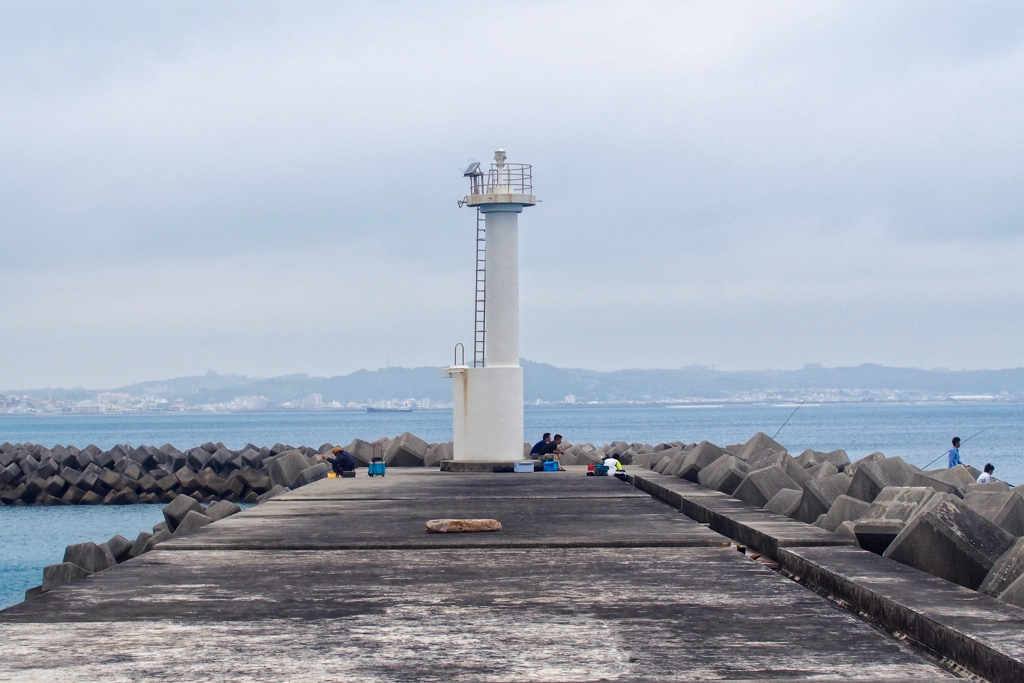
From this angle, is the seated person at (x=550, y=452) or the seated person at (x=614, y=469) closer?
the seated person at (x=614, y=469)

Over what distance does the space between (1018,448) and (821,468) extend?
54.9 metres

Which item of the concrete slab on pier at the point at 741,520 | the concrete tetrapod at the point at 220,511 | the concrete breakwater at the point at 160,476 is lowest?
the concrete breakwater at the point at 160,476

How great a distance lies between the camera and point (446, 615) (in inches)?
223

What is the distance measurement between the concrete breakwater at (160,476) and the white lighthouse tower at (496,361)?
6167mm

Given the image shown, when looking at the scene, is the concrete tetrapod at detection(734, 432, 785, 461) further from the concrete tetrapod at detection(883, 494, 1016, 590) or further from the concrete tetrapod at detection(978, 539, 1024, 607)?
the concrete tetrapod at detection(978, 539, 1024, 607)

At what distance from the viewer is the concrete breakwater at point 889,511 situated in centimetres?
684

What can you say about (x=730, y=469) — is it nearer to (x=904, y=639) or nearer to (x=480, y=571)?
(x=480, y=571)

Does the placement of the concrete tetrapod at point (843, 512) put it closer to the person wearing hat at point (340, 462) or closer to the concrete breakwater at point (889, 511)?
the concrete breakwater at point (889, 511)

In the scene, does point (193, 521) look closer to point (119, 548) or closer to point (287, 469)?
point (119, 548)

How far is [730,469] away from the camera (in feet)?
41.9

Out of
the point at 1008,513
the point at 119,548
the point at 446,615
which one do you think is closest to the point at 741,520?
the point at 1008,513

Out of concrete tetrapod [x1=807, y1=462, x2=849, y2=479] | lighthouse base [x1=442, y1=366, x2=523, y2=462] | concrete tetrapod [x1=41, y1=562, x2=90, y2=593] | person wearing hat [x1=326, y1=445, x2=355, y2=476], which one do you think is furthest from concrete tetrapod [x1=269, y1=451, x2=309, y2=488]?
concrete tetrapod [x1=807, y1=462, x2=849, y2=479]


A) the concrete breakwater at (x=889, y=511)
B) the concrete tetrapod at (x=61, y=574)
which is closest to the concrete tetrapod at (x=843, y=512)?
the concrete breakwater at (x=889, y=511)

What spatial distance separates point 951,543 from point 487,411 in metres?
9.84
